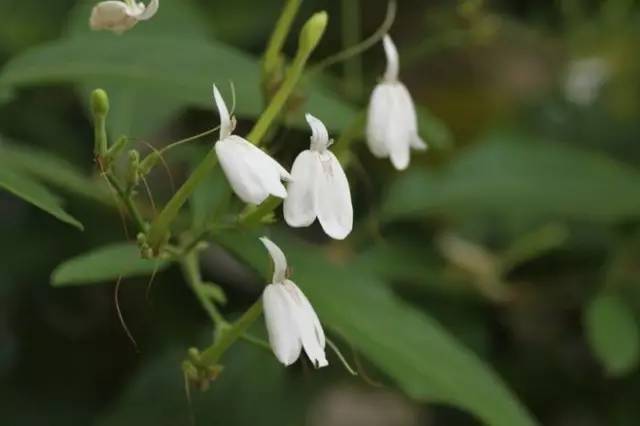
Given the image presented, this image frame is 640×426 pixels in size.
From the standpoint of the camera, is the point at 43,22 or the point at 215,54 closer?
the point at 215,54

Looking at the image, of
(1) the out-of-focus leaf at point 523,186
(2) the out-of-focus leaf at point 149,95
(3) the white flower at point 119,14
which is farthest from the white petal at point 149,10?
(1) the out-of-focus leaf at point 523,186

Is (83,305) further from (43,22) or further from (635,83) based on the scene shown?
(635,83)

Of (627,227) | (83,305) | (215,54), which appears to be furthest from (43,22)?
(627,227)

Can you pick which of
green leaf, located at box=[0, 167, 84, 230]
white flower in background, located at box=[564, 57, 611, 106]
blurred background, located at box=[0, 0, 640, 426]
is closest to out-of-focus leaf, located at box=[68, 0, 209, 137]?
blurred background, located at box=[0, 0, 640, 426]

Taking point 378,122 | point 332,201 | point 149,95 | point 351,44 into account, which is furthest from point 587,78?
point 332,201

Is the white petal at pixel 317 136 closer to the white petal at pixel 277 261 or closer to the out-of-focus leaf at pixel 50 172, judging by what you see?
the white petal at pixel 277 261

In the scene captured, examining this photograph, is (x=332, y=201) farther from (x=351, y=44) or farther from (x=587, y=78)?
(x=587, y=78)
